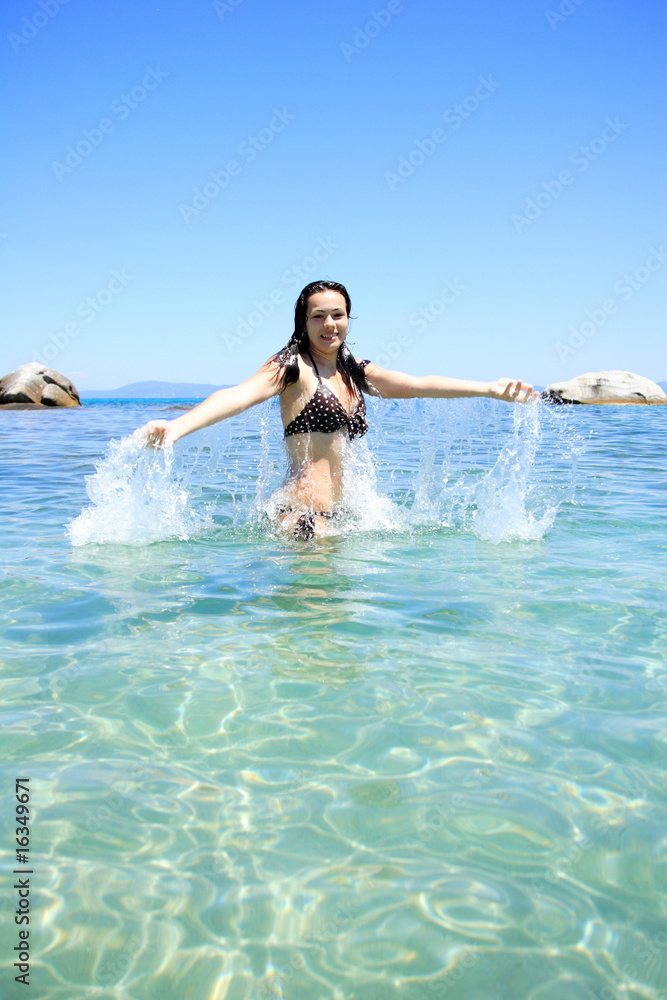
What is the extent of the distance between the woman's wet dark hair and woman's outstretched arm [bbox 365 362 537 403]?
100mm

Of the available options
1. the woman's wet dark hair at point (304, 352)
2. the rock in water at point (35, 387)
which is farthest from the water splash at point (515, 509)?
the rock in water at point (35, 387)

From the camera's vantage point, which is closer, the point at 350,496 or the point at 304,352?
the point at 304,352

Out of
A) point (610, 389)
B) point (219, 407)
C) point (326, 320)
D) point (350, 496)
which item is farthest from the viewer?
point (610, 389)

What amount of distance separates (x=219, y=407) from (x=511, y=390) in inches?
74.5

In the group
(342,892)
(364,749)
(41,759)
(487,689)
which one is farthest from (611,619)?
(41,759)

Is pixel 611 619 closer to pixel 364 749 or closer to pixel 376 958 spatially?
pixel 364 749

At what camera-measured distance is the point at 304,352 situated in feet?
17.3

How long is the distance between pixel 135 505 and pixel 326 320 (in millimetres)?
2122

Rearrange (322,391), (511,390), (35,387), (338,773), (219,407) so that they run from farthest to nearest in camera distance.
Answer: (35,387) < (322,391) < (511,390) < (219,407) < (338,773)

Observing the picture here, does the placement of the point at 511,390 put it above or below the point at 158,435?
above

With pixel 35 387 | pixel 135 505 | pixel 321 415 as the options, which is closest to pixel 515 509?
pixel 321 415

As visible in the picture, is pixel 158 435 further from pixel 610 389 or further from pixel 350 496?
pixel 610 389

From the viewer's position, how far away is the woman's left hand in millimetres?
4797

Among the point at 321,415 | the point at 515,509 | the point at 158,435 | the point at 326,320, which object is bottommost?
the point at 515,509
